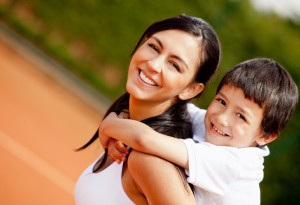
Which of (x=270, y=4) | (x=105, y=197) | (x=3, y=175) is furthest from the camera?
(x=270, y=4)

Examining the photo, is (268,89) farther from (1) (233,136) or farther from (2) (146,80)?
(2) (146,80)

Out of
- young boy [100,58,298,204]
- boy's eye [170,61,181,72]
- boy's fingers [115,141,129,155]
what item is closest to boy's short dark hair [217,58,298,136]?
young boy [100,58,298,204]

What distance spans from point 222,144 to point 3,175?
389 cm

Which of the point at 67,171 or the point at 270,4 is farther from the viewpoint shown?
the point at 270,4

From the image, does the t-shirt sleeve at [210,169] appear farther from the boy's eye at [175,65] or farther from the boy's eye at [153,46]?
the boy's eye at [153,46]

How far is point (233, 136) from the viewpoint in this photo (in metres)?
2.40

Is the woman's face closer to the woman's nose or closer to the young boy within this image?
the woman's nose

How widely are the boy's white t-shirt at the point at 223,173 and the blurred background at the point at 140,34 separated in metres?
6.47

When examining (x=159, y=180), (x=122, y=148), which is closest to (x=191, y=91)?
(x=122, y=148)

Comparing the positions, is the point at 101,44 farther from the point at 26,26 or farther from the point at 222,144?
the point at 222,144

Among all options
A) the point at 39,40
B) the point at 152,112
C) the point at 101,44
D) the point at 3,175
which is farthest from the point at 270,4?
the point at 152,112

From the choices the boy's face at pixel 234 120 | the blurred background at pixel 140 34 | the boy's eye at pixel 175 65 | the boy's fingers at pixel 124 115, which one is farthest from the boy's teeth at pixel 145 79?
the blurred background at pixel 140 34

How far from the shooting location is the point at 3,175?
19.1 ft

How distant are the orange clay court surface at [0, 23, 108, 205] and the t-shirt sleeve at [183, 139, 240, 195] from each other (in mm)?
3463
